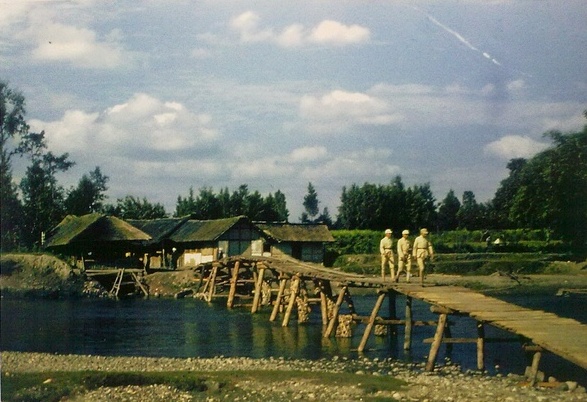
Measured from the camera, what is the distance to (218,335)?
101 ft

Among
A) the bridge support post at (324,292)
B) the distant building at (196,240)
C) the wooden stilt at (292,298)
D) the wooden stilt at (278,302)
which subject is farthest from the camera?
the distant building at (196,240)

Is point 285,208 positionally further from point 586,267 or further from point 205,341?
point 205,341

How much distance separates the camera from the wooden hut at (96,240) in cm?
5209

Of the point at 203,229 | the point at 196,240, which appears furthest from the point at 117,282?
the point at 203,229

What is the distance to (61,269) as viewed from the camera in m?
52.0

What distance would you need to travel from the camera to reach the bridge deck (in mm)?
17172

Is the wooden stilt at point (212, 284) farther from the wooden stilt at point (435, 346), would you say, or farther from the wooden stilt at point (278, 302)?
the wooden stilt at point (435, 346)

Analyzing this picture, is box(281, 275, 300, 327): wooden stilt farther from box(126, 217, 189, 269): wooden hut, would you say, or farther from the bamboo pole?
box(126, 217, 189, 269): wooden hut

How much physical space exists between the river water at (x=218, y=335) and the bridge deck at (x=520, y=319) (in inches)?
54.5

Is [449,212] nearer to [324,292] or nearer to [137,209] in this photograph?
[137,209]

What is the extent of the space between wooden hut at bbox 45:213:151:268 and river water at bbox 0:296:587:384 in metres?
7.99

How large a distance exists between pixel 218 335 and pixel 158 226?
94.3 ft

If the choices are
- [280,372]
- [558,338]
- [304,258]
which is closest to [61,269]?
[304,258]

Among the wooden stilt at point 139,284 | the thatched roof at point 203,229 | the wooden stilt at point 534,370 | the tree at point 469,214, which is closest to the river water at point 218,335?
the wooden stilt at point 534,370
